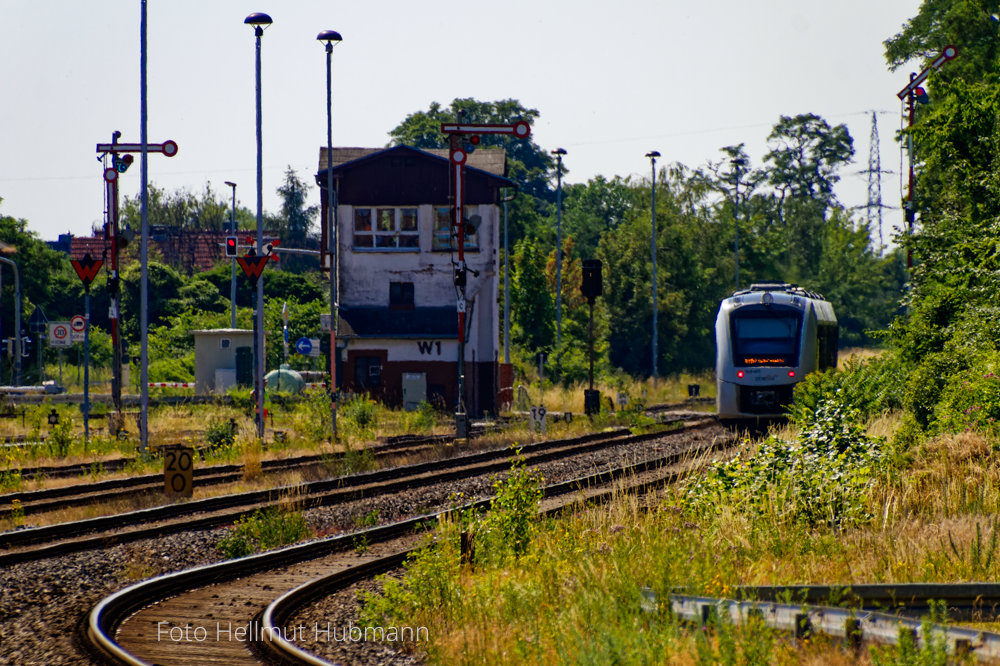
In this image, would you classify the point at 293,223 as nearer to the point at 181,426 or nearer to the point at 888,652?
the point at 181,426

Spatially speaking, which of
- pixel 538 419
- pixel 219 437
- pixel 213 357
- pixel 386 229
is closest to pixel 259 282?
pixel 219 437

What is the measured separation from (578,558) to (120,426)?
18.8 meters

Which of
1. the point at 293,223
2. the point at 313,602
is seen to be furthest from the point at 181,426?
the point at 293,223

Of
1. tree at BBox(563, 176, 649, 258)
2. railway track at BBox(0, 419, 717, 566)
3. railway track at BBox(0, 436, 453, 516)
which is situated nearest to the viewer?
railway track at BBox(0, 419, 717, 566)

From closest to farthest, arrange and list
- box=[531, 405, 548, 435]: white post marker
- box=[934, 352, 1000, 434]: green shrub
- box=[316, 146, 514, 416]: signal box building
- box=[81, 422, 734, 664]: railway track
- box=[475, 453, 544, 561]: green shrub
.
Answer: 1. box=[81, 422, 734, 664]: railway track
2. box=[475, 453, 544, 561]: green shrub
3. box=[934, 352, 1000, 434]: green shrub
4. box=[531, 405, 548, 435]: white post marker
5. box=[316, 146, 514, 416]: signal box building

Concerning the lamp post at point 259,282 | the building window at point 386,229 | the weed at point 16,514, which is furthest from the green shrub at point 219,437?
the building window at point 386,229

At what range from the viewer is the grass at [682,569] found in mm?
6398

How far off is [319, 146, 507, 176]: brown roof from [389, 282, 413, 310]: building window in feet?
15.3

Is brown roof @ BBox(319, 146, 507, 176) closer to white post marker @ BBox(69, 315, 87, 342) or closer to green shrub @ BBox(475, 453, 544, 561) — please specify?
white post marker @ BBox(69, 315, 87, 342)

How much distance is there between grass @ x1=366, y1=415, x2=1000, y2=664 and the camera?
6.40 meters

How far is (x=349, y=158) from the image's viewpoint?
39.2 m

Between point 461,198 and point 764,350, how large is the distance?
10676 millimetres

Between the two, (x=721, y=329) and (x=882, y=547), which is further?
(x=721, y=329)

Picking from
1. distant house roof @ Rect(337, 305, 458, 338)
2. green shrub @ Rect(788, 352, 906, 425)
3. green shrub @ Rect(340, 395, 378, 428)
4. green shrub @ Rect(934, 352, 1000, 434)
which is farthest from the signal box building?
green shrub @ Rect(934, 352, 1000, 434)
